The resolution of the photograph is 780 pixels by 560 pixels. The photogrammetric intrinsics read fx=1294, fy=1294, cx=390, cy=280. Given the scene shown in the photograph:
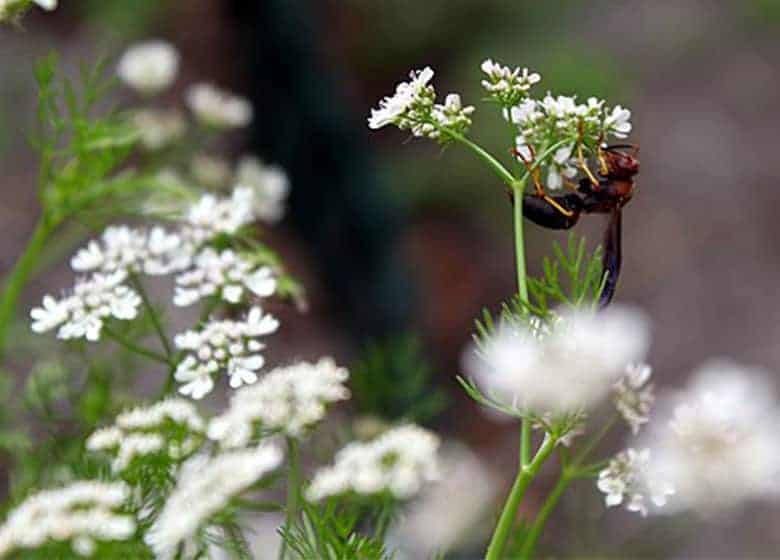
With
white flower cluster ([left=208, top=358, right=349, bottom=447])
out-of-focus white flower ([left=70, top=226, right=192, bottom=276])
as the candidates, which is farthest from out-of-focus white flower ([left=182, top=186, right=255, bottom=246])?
white flower cluster ([left=208, top=358, right=349, bottom=447])

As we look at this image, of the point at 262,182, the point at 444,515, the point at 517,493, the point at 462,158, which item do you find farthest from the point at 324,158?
the point at 517,493

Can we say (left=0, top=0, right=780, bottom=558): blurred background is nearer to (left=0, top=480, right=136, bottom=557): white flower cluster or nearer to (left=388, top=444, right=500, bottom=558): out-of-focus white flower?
(left=388, top=444, right=500, bottom=558): out-of-focus white flower

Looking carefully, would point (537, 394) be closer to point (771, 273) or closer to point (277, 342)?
point (277, 342)

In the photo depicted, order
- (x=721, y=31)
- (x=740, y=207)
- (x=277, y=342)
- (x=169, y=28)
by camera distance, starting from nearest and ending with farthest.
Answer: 1. (x=277, y=342)
2. (x=169, y=28)
3. (x=740, y=207)
4. (x=721, y=31)

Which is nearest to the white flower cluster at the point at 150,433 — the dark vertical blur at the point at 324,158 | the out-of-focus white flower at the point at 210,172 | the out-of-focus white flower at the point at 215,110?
the out-of-focus white flower at the point at 210,172

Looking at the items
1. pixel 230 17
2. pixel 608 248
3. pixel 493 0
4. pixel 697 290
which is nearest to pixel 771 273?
pixel 697 290

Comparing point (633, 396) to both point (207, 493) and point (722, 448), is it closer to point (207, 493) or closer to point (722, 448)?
point (722, 448)
